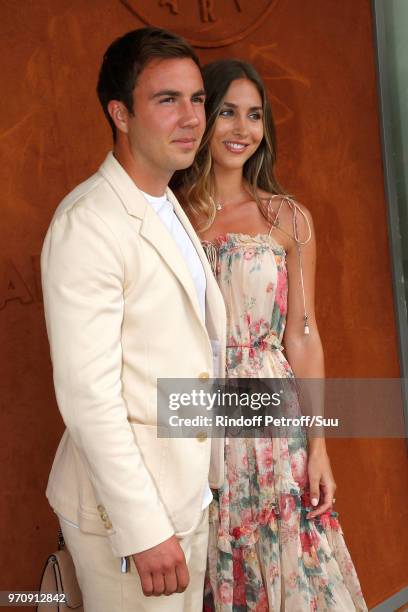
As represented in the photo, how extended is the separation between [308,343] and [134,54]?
3.54 ft

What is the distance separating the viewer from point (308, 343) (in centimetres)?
247

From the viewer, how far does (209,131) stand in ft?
7.92

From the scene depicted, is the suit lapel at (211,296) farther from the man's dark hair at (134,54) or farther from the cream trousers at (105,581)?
the cream trousers at (105,581)

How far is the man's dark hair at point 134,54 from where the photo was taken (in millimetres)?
1862

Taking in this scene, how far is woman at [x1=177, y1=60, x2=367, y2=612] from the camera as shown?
2273 mm

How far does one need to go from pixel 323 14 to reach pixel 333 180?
2.32ft

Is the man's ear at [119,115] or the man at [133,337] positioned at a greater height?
the man's ear at [119,115]

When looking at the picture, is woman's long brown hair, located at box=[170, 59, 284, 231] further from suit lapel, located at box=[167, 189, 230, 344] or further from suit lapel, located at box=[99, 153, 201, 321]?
suit lapel, located at box=[99, 153, 201, 321]

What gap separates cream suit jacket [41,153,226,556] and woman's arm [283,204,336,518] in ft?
2.09

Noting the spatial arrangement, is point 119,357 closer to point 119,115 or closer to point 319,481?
point 119,115

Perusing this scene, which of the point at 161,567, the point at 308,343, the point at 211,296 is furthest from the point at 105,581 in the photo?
the point at 308,343

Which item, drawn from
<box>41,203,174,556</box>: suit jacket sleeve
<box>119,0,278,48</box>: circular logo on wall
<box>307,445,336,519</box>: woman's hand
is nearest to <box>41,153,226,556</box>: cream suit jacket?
<box>41,203,174,556</box>: suit jacket sleeve

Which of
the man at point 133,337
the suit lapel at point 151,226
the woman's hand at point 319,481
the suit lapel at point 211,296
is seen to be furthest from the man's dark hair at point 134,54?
the woman's hand at point 319,481

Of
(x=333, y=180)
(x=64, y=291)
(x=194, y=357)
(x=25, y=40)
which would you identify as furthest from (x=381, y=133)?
(x=64, y=291)
